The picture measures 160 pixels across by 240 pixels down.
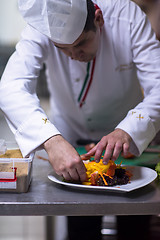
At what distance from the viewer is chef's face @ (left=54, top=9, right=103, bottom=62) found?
4.47 feet

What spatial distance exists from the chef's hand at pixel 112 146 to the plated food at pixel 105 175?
0.03m

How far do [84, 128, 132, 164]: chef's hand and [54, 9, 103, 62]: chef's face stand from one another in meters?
0.38

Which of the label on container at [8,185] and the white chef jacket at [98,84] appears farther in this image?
the white chef jacket at [98,84]

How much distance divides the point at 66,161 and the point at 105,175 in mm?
143

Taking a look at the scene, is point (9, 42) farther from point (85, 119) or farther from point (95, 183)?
point (95, 183)

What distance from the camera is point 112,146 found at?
1204 millimetres

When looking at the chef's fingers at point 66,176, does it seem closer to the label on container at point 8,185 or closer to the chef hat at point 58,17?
the label on container at point 8,185

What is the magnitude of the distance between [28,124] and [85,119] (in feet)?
2.27

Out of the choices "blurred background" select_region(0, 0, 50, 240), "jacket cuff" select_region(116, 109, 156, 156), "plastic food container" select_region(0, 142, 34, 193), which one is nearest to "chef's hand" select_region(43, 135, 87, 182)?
"plastic food container" select_region(0, 142, 34, 193)

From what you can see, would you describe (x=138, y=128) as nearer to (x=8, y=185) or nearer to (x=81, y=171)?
(x=81, y=171)

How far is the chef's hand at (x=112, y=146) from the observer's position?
119 centimetres

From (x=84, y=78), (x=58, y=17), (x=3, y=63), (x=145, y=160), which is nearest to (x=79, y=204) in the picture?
(x=145, y=160)

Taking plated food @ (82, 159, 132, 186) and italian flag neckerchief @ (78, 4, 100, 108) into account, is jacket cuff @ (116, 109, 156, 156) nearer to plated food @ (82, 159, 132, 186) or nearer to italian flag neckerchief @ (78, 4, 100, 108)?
plated food @ (82, 159, 132, 186)

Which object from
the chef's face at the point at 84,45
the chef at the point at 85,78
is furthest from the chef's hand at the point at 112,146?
the chef's face at the point at 84,45
